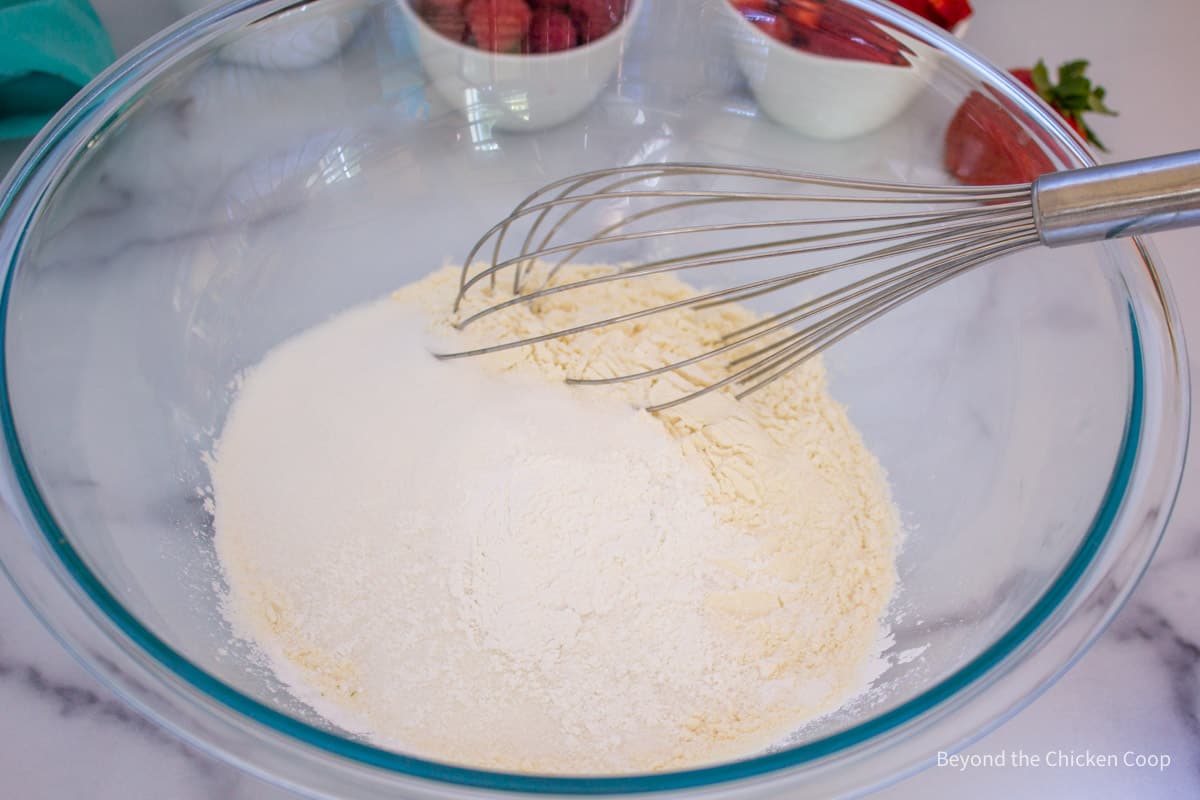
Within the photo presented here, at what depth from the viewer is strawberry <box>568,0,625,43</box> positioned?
85cm

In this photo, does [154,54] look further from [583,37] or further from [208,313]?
[583,37]

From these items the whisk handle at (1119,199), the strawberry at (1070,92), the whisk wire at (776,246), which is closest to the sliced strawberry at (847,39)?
the whisk wire at (776,246)

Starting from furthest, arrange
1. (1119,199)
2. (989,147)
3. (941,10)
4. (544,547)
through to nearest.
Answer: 1. (941,10)
2. (989,147)
3. (544,547)
4. (1119,199)

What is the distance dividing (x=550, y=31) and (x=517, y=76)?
5cm

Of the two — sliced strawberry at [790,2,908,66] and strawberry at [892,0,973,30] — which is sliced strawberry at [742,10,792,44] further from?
strawberry at [892,0,973,30]

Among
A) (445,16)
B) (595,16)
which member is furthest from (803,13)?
(445,16)

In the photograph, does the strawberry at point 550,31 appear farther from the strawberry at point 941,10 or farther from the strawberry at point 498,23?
the strawberry at point 941,10

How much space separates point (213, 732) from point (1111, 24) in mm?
1295

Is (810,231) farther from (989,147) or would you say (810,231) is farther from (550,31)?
(550,31)

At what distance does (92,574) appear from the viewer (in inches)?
20.9

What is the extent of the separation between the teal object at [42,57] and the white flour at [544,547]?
0.34 meters

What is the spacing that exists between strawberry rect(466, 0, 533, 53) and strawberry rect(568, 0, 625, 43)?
1.8 inches

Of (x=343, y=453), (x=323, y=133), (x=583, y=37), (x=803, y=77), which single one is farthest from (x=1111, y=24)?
(x=343, y=453)

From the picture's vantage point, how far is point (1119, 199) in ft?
1.65
